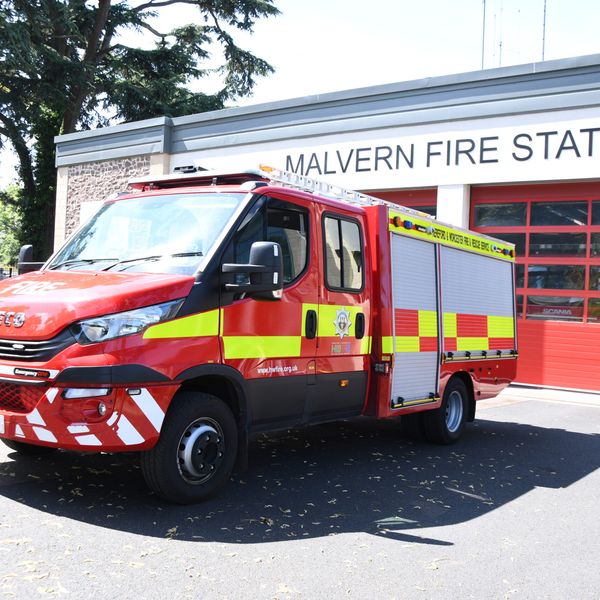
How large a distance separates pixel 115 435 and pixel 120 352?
0.53 m

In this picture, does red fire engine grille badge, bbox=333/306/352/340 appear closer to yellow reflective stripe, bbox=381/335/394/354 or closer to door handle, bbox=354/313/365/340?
door handle, bbox=354/313/365/340

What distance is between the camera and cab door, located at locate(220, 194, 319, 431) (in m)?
5.32

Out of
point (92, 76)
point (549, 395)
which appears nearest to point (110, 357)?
point (549, 395)

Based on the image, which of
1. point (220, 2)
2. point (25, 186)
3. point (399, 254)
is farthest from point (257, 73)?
point (399, 254)

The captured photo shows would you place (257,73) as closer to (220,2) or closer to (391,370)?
(220,2)

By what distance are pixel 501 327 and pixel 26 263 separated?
19.5 feet

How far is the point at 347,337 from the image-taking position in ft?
21.1

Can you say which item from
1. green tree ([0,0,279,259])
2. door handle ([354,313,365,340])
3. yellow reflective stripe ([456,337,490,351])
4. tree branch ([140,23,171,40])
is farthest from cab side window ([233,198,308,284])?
tree branch ([140,23,171,40])

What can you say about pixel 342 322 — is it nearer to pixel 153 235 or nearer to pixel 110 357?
pixel 153 235

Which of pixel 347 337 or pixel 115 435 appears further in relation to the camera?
pixel 347 337

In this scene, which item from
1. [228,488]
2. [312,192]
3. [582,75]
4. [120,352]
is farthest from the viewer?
[582,75]

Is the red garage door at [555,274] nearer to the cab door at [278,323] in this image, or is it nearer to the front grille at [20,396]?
the cab door at [278,323]

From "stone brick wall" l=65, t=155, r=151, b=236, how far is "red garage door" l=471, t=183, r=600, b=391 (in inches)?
358

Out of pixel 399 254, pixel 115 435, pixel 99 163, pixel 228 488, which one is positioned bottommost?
pixel 228 488
